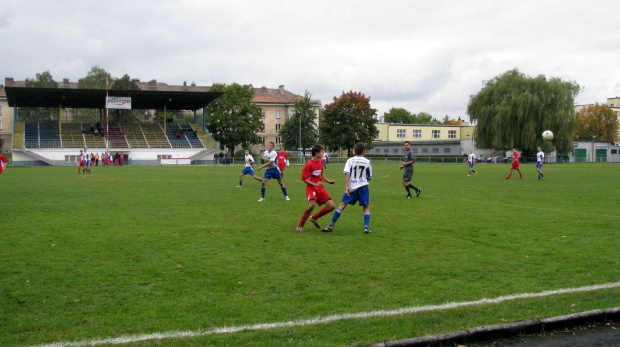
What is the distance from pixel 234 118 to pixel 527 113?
41.3 m

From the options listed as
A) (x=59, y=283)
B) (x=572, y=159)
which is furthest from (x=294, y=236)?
(x=572, y=159)

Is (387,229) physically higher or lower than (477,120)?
lower

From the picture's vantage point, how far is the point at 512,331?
4797 millimetres

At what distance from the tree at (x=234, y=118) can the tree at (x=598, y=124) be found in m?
63.2

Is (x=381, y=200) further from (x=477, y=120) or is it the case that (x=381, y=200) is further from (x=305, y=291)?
(x=477, y=120)

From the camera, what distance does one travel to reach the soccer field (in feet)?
15.8

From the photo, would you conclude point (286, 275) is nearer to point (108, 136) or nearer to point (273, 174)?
point (273, 174)

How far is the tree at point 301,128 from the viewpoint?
87.3 metres

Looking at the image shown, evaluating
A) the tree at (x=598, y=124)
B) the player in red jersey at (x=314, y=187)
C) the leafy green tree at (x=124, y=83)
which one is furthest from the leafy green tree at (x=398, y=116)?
the player in red jersey at (x=314, y=187)

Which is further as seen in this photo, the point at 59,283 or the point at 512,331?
the point at 59,283

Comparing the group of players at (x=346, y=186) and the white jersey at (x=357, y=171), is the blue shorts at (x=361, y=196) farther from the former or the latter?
the white jersey at (x=357, y=171)

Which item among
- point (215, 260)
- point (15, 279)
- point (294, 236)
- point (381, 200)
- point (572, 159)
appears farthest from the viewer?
point (572, 159)

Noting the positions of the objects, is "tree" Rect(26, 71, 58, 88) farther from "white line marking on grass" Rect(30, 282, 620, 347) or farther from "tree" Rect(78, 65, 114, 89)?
"white line marking on grass" Rect(30, 282, 620, 347)

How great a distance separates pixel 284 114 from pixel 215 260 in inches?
3726
